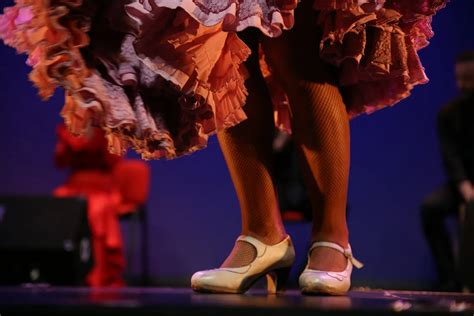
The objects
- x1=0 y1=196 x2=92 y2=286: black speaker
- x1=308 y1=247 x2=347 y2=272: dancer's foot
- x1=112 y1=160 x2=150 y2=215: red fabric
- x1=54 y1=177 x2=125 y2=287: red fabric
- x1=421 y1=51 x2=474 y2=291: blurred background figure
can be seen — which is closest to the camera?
x1=308 y1=247 x2=347 y2=272: dancer's foot

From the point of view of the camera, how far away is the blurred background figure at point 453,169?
329 centimetres

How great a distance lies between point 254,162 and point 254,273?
0.20 metres

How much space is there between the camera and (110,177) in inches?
147

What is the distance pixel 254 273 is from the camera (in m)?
1.39

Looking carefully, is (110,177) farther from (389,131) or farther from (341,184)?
(341,184)

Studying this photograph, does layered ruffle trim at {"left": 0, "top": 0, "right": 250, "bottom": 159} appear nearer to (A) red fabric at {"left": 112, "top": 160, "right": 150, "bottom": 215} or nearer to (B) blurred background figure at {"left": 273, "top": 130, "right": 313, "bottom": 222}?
(B) blurred background figure at {"left": 273, "top": 130, "right": 313, "bottom": 222}

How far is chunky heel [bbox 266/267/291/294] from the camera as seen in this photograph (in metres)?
1.46

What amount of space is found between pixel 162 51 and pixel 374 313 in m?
0.56

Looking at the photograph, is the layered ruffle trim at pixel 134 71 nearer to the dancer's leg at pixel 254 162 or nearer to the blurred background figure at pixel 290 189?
the dancer's leg at pixel 254 162

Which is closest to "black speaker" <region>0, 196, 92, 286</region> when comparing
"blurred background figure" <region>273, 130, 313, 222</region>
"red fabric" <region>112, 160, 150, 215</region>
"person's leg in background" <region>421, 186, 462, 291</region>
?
"red fabric" <region>112, 160, 150, 215</region>

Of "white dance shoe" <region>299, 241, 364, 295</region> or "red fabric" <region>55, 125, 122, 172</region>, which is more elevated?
"red fabric" <region>55, 125, 122, 172</region>

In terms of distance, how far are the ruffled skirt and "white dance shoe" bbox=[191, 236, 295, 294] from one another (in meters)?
0.23

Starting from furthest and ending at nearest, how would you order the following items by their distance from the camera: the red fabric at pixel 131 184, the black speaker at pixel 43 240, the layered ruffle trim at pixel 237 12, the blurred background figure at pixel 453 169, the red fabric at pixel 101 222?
the red fabric at pixel 131 184, the red fabric at pixel 101 222, the blurred background figure at pixel 453 169, the black speaker at pixel 43 240, the layered ruffle trim at pixel 237 12

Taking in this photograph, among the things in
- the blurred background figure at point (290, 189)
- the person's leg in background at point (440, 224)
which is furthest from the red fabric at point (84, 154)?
the person's leg in background at point (440, 224)
